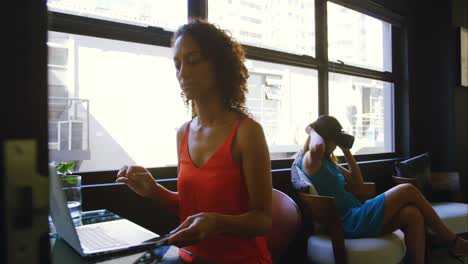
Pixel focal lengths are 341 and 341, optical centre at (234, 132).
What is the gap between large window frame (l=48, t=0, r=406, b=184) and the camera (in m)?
1.70

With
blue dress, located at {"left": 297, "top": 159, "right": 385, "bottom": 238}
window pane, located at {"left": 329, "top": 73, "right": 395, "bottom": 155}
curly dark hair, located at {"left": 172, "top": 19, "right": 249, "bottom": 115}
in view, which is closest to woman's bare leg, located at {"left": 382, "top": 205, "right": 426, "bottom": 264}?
blue dress, located at {"left": 297, "top": 159, "right": 385, "bottom": 238}

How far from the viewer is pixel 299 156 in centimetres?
237

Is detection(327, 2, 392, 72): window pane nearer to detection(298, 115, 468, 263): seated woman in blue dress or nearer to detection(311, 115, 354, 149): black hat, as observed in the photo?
detection(311, 115, 354, 149): black hat

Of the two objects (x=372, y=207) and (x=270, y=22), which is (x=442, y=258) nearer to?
(x=372, y=207)

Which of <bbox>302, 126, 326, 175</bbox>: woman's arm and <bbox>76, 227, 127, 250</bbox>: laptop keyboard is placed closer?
<bbox>76, 227, 127, 250</bbox>: laptop keyboard

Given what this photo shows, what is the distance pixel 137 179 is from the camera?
110cm

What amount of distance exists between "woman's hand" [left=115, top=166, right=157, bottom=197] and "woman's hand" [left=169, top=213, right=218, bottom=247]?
15.8 inches

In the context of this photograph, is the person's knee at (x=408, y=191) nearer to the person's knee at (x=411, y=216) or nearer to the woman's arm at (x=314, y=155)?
the person's knee at (x=411, y=216)

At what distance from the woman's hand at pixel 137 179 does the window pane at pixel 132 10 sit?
3.20 ft

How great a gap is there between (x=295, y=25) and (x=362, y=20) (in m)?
1.05

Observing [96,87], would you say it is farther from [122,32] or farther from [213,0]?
[213,0]

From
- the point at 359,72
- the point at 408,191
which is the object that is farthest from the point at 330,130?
the point at 359,72

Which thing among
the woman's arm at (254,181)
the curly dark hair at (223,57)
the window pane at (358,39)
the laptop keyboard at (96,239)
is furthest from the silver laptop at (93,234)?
the window pane at (358,39)

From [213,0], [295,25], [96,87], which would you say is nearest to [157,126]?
[96,87]
